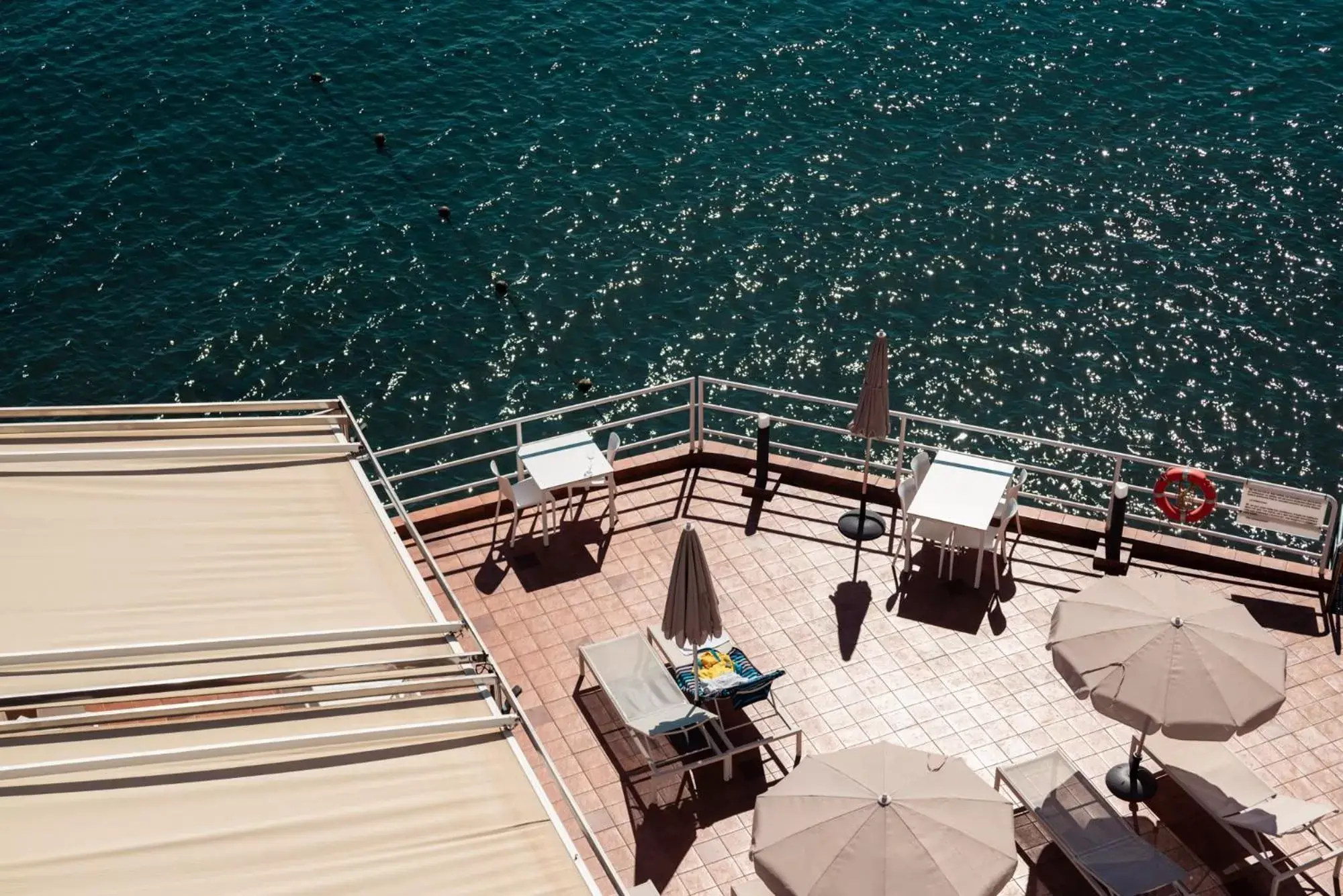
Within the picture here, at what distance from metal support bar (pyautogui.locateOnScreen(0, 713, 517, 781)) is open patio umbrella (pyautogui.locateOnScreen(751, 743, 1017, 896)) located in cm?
Answer: 303

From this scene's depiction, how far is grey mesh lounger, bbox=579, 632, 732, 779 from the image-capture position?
44.3ft

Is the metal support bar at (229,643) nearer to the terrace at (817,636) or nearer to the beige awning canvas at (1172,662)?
the terrace at (817,636)

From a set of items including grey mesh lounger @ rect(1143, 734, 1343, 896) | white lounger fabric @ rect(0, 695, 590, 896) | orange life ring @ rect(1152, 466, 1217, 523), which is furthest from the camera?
orange life ring @ rect(1152, 466, 1217, 523)

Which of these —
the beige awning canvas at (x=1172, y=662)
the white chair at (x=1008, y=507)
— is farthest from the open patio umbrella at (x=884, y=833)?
the white chair at (x=1008, y=507)

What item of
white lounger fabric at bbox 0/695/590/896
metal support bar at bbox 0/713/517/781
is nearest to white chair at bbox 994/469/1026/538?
metal support bar at bbox 0/713/517/781

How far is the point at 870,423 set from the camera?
53.5 ft

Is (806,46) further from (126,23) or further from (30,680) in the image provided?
(30,680)

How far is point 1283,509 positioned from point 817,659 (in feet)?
19.3

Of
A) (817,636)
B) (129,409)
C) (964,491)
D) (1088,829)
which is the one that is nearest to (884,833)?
(1088,829)

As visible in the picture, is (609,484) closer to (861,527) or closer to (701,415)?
(701,415)

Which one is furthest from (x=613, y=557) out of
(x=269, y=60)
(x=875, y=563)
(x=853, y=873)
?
(x=269, y=60)

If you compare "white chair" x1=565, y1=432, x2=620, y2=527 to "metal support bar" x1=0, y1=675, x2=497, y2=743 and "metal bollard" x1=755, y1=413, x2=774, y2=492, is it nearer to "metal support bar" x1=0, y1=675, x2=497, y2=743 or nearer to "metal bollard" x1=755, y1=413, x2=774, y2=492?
"metal bollard" x1=755, y1=413, x2=774, y2=492

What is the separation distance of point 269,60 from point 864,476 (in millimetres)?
22833

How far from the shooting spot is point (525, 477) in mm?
17734
